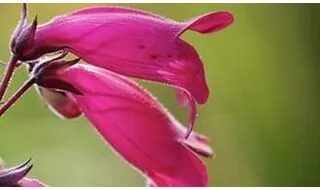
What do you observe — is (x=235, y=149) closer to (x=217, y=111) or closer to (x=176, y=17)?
(x=217, y=111)

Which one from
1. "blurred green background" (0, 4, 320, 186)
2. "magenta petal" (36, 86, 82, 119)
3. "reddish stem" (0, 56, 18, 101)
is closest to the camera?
"reddish stem" (0, 56, 18, 101)

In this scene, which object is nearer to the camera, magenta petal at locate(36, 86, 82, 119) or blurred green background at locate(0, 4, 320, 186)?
magenta petal at locate(36, 86, 82, 119)

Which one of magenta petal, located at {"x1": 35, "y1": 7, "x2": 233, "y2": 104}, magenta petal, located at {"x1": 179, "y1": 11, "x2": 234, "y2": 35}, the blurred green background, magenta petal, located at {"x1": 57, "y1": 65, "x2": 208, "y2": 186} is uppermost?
magenta petal, located at {"x1": 179, "y1": 11, "x2": 234, "y2": 35}

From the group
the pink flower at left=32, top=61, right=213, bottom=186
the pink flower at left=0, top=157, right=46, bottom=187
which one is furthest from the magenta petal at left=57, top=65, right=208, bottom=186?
the pink flower at left=0, top=157, right=46, bottom=187

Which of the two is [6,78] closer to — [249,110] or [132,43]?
[132,43]

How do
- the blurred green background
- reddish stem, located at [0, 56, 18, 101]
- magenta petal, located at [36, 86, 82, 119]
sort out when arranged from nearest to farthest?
reddish stem, located at [0, 56, 18, 101] < magenta petal, located at [36, 86, 82, 119] < the blurred green background

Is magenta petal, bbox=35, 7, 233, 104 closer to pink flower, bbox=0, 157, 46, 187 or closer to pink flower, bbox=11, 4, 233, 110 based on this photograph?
pink flower, bbox=11, 4, 233, 110

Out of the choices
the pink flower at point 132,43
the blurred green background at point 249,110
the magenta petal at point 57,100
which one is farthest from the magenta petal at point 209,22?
the blurred green background at point 249,110
